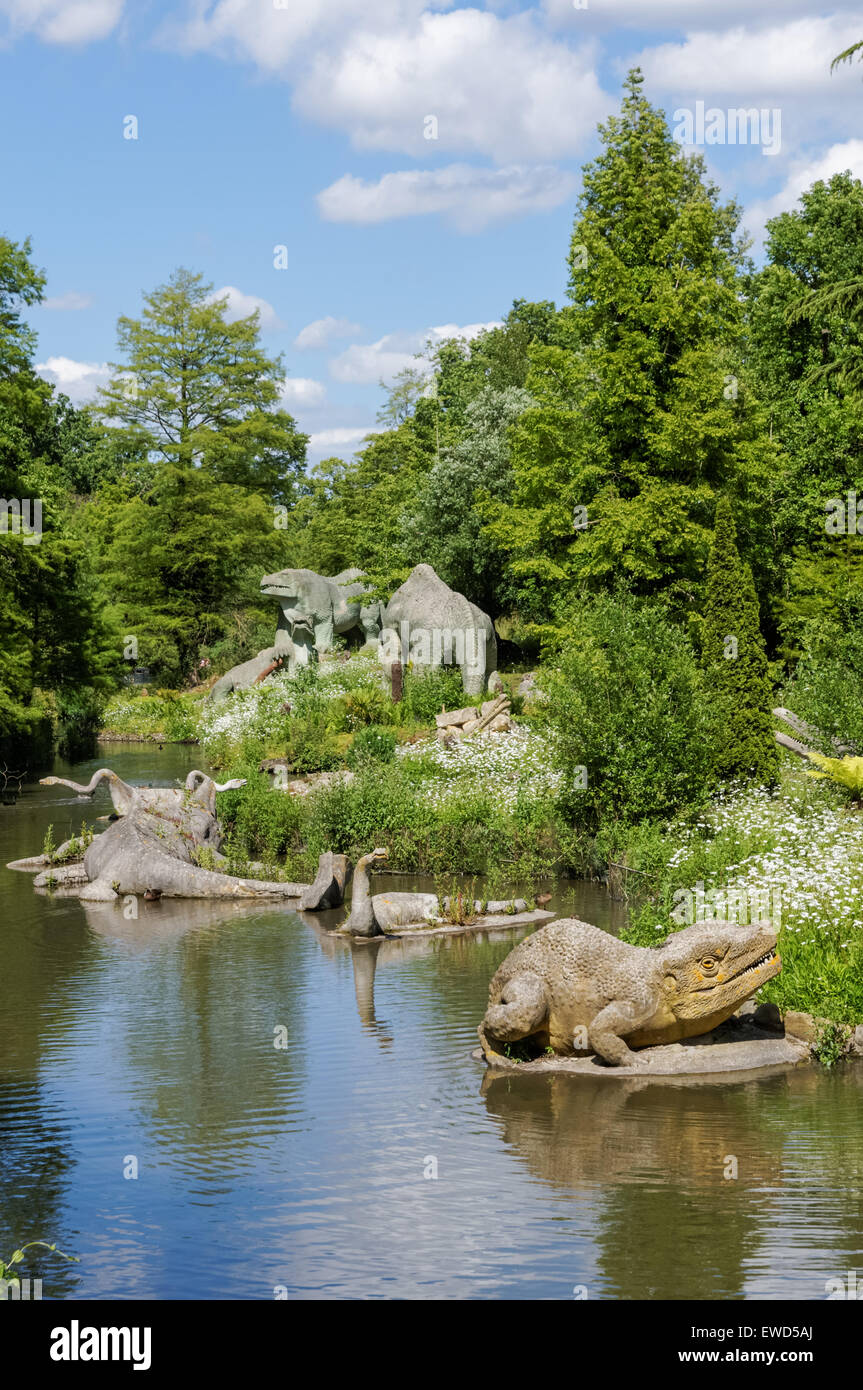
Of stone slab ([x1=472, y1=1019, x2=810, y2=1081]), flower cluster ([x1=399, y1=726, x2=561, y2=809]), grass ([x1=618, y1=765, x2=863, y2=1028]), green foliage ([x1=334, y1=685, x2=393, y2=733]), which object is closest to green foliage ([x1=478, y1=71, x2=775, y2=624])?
green foliage ([x1=334, y1=685, x2=393, y2=733])

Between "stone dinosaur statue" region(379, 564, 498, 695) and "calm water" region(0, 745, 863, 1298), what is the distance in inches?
759

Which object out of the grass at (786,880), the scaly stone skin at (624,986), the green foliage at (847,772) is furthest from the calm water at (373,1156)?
the green foliage at (847,772)

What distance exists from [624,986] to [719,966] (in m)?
0.71

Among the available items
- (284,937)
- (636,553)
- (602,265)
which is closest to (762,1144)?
(284,937)

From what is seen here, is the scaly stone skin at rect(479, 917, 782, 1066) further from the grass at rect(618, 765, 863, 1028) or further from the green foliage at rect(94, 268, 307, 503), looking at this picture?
the green foliage at rect(94, 268, 307, 503)

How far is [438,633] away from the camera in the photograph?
111 feet

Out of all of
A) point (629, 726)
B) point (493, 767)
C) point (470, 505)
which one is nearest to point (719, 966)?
point (629, 726)

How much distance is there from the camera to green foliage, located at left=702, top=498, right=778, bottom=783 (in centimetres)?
2073

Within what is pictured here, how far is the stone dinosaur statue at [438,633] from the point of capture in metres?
33.4

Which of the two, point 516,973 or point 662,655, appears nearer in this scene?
point 516,973

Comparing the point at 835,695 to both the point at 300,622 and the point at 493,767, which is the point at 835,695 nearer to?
the point at 493,767
